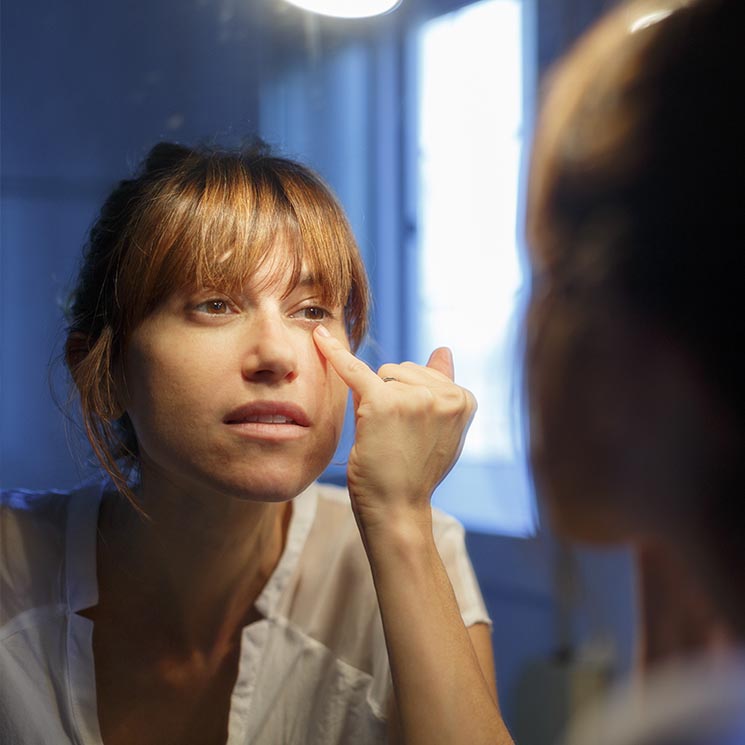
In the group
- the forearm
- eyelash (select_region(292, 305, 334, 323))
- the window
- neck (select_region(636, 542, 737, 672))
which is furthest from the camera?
the window

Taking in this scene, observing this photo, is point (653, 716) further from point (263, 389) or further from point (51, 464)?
point (51, 464)

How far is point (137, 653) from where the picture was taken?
2.39 feet

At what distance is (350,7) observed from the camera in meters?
0.81

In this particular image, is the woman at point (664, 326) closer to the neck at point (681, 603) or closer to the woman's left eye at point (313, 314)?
the neck at point (681, 603)

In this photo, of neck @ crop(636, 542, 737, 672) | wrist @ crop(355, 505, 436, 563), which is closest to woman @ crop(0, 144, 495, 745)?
wrist @ crop(355, 505, 436, 563)

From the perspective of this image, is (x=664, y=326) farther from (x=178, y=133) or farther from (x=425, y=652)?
(x=178, y=133)

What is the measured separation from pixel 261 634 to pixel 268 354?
299 mm

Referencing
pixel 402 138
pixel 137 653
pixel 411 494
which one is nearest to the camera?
pixel 411 494

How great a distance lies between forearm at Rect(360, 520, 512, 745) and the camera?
0.55 meters

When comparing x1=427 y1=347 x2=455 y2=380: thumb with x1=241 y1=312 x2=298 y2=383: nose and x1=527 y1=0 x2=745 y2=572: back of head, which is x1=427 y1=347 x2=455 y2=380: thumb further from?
x1=527 y1=0 x2=745 y2=572: back of head

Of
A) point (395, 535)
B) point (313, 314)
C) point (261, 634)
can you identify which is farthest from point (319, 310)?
point (261, 634)

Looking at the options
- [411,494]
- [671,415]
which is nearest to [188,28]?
[411,494]

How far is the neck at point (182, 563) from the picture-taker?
28.9 inches

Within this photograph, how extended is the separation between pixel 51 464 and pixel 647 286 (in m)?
0.67
